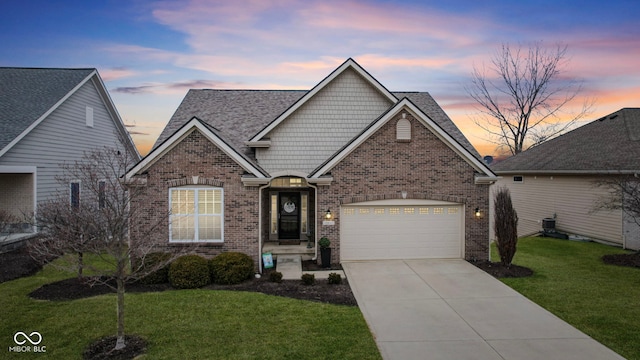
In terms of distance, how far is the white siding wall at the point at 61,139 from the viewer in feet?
55.4

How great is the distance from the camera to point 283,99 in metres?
20.1

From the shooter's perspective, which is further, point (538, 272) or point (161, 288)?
point (538, 272)

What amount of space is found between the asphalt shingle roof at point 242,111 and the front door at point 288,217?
8.62 ft

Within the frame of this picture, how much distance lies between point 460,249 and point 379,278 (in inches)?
169

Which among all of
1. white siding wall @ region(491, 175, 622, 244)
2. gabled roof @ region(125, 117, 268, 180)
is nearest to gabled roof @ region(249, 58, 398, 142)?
gabled roof @ region(125, 117, 268, 180)

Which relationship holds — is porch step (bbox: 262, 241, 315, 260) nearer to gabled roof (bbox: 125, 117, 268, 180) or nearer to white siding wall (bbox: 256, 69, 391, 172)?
white siding wall (bbox: 256, 69, 391, 172)

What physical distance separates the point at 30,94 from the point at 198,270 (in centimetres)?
1410

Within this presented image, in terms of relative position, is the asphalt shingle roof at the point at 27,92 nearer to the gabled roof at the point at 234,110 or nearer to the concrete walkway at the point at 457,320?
the gabled roof at the point at 234,110

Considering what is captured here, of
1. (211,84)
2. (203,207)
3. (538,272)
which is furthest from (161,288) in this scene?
(211,84)

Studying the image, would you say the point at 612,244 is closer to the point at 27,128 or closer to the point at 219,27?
the point at 219,27

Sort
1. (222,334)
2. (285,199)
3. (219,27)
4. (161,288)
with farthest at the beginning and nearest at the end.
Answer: (219,27) < (285,199) < (161,288) < (222,334)

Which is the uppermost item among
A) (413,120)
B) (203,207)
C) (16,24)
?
(16,24)

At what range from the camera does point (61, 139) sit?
19.0m

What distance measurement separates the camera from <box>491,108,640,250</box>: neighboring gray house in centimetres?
1806
